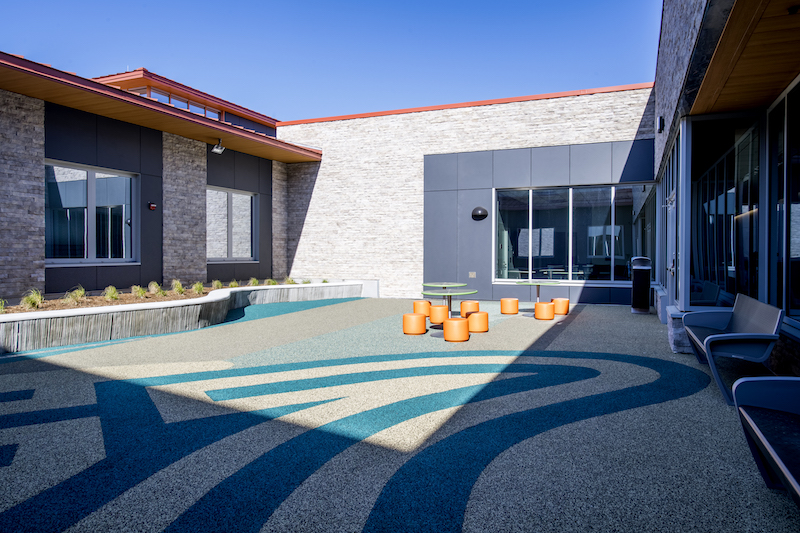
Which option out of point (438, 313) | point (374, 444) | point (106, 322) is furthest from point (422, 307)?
point (374, 444)

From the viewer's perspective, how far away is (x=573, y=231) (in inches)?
487

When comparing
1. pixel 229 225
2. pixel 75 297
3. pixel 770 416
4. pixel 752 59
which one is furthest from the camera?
pixel 229 225

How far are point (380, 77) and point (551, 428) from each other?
64.1ft

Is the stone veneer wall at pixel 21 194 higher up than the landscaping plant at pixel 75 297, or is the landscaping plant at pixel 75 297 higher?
the stone veneer wall at pixel 21 194

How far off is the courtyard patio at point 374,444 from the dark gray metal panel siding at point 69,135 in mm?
5066

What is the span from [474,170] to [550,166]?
1887 mm

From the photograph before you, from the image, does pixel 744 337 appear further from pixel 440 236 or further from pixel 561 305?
pixel 440 236

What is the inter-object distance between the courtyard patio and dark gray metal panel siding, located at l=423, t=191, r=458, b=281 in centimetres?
704

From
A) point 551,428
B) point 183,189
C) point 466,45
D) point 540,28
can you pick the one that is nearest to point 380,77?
point 466,45

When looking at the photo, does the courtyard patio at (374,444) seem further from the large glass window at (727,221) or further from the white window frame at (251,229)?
the white window frame at (251,229)


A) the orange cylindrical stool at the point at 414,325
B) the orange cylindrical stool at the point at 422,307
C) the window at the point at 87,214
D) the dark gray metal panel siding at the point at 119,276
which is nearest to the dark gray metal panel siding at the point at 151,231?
the dark gray metal panel siding at the point at 119,276

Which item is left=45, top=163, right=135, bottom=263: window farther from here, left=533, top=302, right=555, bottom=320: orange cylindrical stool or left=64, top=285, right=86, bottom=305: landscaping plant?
left=533, top=302, right=555, bottom=320: orange cylindrical stool

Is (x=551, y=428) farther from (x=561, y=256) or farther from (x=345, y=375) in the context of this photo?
(x=561, y=256)

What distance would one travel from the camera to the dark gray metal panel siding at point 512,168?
12.5 m
